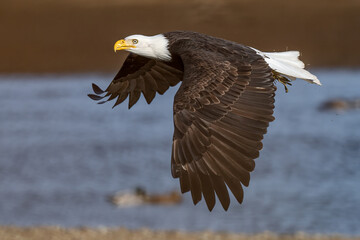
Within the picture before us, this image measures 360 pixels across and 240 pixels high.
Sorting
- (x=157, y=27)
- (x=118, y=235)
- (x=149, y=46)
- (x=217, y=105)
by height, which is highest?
(x=157, y=27)

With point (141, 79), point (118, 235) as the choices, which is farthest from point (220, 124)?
point (118, 235)

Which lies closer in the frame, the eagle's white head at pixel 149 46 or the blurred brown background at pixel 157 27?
the eagle's white head at pixel 149 46

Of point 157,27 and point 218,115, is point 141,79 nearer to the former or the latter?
point 218,115

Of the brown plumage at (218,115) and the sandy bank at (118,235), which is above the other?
the brown plumage at (218,115)

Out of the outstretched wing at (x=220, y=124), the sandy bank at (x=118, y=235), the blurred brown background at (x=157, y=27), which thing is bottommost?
the sandy bank at (x=118, y=235)

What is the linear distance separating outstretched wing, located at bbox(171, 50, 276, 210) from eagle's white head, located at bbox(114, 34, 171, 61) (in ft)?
1.78

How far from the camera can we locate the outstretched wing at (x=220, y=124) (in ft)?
18.6

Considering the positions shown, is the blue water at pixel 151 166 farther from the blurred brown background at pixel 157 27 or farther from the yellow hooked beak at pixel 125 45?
the yellow hooked beak at pixel 125 45

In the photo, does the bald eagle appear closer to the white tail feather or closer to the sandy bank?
the white tail feather

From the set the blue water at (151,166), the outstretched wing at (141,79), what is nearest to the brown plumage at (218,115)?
the outstretched wing at (141,79)

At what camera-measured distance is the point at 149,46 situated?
6938 millimetres

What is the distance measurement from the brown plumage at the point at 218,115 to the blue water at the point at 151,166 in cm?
343

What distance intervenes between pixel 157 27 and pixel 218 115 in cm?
1389

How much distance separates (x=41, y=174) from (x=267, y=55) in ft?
19.2
